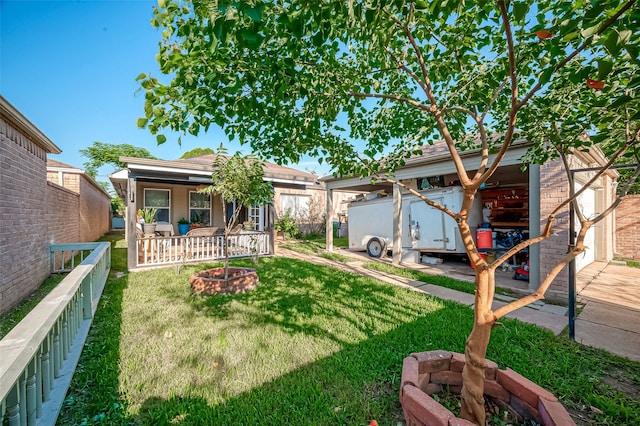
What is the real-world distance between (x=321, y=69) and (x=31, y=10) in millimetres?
5363

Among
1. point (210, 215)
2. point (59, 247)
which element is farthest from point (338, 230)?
point (59, 247)

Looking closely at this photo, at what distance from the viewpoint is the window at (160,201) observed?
11.2m

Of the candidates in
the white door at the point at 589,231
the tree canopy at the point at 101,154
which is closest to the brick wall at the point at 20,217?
the white door at the point at 589,231

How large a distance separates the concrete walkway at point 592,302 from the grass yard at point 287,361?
426 mm

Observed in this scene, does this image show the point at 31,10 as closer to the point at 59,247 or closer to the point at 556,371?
the point at 59,247

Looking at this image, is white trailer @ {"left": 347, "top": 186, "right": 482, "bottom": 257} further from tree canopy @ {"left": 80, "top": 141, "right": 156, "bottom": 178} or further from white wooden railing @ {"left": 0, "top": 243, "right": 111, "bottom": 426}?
tree canopy @ {"left": 80, "top": 141, "right": 156, "bottom": 178}

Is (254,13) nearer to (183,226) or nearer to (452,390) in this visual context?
(452,390)

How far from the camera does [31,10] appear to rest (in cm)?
426

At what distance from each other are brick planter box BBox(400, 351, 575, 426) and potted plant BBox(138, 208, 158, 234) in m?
9.68

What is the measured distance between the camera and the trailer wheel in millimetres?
9086

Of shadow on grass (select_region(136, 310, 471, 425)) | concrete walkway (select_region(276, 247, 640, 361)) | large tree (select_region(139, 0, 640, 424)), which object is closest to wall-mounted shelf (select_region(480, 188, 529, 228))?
concrete walkway (select_region(276, 247, 640, 361))

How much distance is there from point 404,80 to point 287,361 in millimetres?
3256

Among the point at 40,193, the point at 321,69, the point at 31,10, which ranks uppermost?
the point at 31,10

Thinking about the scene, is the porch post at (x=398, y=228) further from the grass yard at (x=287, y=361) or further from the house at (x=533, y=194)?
the grass yard at (x=287, y=361)
